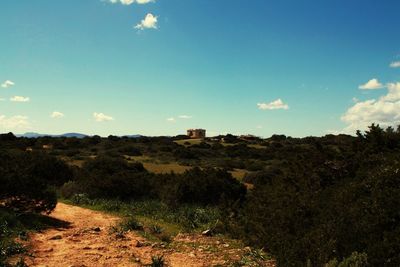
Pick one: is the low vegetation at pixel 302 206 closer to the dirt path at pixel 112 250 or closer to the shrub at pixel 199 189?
the shrub at pixel 199 189

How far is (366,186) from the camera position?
8.47 m

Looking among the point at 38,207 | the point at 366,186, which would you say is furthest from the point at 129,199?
the point at 366,186

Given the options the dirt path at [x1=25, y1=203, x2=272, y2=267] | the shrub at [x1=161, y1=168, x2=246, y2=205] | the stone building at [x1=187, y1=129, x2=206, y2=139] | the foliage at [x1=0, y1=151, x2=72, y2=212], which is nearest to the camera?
the dirt path at [x1=25, y1=203, x2=272, y2=267]

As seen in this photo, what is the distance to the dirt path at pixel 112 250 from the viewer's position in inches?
372

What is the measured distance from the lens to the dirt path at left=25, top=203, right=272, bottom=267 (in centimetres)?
945

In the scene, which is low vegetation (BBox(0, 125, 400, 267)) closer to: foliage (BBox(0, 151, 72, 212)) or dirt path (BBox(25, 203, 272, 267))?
foliage (BBox(0, 151, 72, 212))

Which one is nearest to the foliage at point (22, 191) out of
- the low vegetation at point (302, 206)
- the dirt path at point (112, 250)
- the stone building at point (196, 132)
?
the low vegetation at point (302, 206)

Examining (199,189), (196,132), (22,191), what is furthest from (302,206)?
(196,132)

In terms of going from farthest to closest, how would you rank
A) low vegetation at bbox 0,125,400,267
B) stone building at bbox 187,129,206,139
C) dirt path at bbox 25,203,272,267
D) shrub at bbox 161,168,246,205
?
stone building at bbox 187,129,206,139, shrub at bbox 161,168,246,205, dirt path at bbox 25,203,272,267, low vegetation at bbox 0,125,400,267

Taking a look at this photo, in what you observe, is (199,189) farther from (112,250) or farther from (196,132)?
(196,132)

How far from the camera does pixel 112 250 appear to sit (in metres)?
10.5

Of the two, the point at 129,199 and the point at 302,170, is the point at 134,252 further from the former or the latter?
the point at 129,199

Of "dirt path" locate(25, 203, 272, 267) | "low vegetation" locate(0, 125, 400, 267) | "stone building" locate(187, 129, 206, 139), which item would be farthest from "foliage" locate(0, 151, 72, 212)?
"stone building" locate(187, 129, 206, 139)

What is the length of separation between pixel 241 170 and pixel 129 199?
23.3 meters
